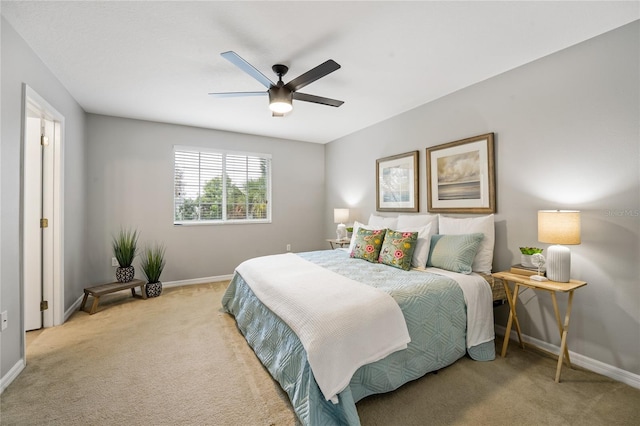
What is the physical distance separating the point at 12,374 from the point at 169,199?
8.96 feet

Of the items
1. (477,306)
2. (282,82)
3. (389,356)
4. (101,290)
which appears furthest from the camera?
(101,290)

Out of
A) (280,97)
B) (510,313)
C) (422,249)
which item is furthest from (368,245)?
(280,97)

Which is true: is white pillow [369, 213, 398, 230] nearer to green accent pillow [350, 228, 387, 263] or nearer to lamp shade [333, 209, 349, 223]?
green accent pillow [350, 228, 387, 263]

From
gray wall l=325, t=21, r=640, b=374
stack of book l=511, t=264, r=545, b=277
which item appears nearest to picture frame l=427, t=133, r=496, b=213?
gray wall l=325, t=21, r=640, b=374

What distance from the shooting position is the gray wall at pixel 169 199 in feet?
12.9

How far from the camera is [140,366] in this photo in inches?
85.7

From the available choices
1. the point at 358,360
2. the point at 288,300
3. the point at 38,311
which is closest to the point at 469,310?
the point at 358,360

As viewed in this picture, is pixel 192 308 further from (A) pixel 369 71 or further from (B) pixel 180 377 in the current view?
(A) pixel 369 71

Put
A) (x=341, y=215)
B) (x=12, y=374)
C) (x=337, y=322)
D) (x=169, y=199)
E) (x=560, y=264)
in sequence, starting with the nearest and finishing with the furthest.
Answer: (x=337, y=322) < (x=12, y=374) < (x=560, y=264) < (x=169, y=199) < (x=341, y=215)

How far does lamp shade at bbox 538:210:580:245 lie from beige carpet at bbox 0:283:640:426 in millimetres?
1006

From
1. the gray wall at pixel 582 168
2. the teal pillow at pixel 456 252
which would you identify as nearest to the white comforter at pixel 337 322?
the teal pillow at pixel 456 252

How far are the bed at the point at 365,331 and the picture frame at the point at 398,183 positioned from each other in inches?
50.0

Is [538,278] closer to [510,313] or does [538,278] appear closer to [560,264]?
[560,264]

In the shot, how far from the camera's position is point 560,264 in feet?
6.82
